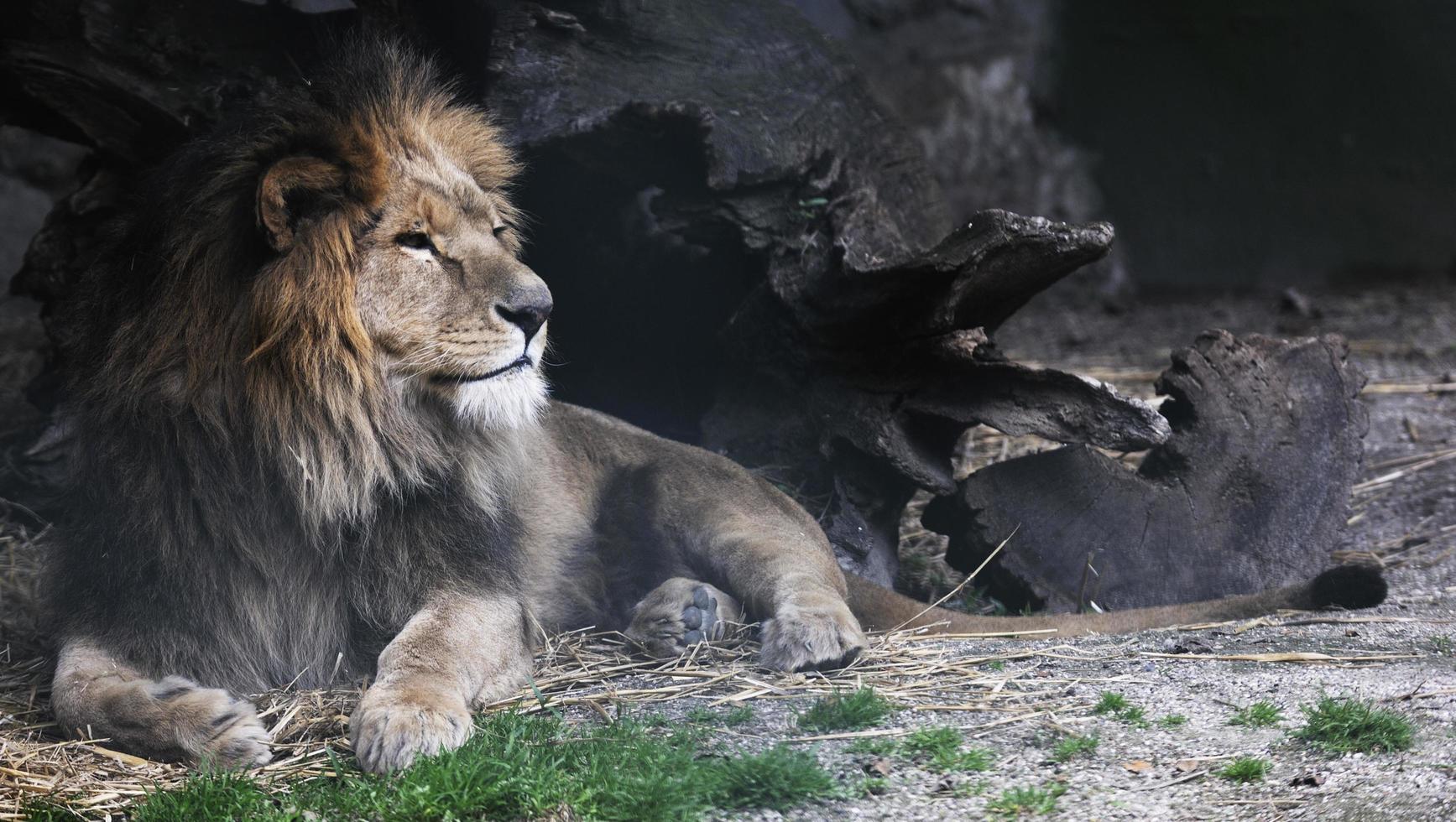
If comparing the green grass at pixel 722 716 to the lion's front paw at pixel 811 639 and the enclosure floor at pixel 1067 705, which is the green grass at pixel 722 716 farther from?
the lion's front paw at pixel 811 639

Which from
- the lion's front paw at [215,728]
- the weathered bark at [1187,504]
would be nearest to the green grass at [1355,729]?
the weathered bark at [1187,504]

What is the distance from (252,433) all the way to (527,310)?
75 cm

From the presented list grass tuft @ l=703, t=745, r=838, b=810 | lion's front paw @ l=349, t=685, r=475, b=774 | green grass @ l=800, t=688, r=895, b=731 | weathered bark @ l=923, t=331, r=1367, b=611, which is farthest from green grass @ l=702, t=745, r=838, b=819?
weathered bark @ l=923, t=331, r=1367, b=611

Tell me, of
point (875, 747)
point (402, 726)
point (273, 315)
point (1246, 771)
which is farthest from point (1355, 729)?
point (273, 315)

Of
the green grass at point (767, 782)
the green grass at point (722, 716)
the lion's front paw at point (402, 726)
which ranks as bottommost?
the lion's front paw at point (402, 726)

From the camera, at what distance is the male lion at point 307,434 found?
308cm

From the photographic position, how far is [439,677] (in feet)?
10.1

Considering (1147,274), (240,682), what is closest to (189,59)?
(240,682)

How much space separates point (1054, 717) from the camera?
2.95 metres

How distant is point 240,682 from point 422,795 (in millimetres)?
1023

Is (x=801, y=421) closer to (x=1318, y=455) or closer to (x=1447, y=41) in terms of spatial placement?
(x=1318, y=455)

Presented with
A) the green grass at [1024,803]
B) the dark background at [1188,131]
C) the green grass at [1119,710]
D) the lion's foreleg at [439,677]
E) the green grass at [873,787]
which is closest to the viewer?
the green grass at [1024,803]

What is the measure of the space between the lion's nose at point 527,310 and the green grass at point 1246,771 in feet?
Answer: 6.17

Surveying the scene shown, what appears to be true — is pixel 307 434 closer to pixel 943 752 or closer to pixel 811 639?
pixel 811 639
